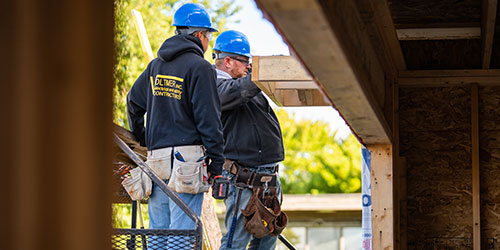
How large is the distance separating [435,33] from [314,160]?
2684cm

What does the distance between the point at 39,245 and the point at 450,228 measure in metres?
5.76

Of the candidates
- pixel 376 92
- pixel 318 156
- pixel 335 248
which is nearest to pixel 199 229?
pixel 376 92

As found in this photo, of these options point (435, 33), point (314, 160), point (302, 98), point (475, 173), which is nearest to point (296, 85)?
point (302, 98)

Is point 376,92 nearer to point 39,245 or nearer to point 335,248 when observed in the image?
point 39,245

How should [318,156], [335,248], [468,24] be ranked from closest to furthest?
[468,24]
[335,248]
[318,156]

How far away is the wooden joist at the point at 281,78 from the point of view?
4602 millimetres

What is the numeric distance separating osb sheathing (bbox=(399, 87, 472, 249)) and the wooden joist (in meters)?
1.04

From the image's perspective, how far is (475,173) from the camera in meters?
6.00

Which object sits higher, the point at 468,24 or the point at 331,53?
the point at 468,24

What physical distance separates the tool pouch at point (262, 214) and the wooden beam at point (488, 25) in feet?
6.34

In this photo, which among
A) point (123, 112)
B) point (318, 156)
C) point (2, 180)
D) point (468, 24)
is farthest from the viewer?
point (318, 156)

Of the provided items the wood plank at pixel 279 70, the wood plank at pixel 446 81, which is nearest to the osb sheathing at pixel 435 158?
the wood plank at pixel 446 81

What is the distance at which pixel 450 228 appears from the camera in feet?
19.9

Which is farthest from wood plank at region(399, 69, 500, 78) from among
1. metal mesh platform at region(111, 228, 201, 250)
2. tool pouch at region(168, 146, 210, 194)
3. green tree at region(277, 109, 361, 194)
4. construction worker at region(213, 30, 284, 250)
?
green tree at region(277, 109, 361, 194)
